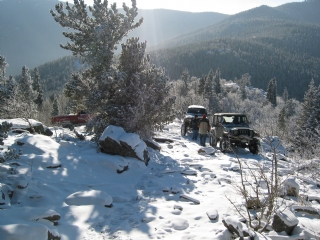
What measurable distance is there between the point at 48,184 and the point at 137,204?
1.95 m

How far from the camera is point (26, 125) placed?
326 inches

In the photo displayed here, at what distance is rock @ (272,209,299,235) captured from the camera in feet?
11.3

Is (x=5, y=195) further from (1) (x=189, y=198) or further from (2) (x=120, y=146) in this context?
(2) (x=120, y=146)

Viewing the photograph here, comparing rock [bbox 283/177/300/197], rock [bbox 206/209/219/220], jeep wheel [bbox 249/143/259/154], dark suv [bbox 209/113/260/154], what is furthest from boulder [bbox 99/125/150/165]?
jeep wheel [bbox 249/143/259/154]

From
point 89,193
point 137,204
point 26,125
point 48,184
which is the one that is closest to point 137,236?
point 137,204

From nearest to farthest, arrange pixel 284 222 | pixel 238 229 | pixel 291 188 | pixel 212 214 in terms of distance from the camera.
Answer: pixel 238 229 < pixel 284 222 < pixel 212 214 < pixel 291 188

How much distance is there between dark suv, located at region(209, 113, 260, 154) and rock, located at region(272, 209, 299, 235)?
594 centimetres

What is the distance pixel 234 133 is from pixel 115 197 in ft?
23.4

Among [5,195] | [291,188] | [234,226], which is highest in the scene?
[5,195]

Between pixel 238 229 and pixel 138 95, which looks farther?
pixel 138 95

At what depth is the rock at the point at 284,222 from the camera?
3432 millimetres

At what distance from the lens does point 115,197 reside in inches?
196

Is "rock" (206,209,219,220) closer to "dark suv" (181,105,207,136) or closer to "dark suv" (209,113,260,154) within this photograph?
"dark suv" (209,113,260,154)

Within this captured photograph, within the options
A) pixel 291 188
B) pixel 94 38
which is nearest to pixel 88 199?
pixel 291 188
